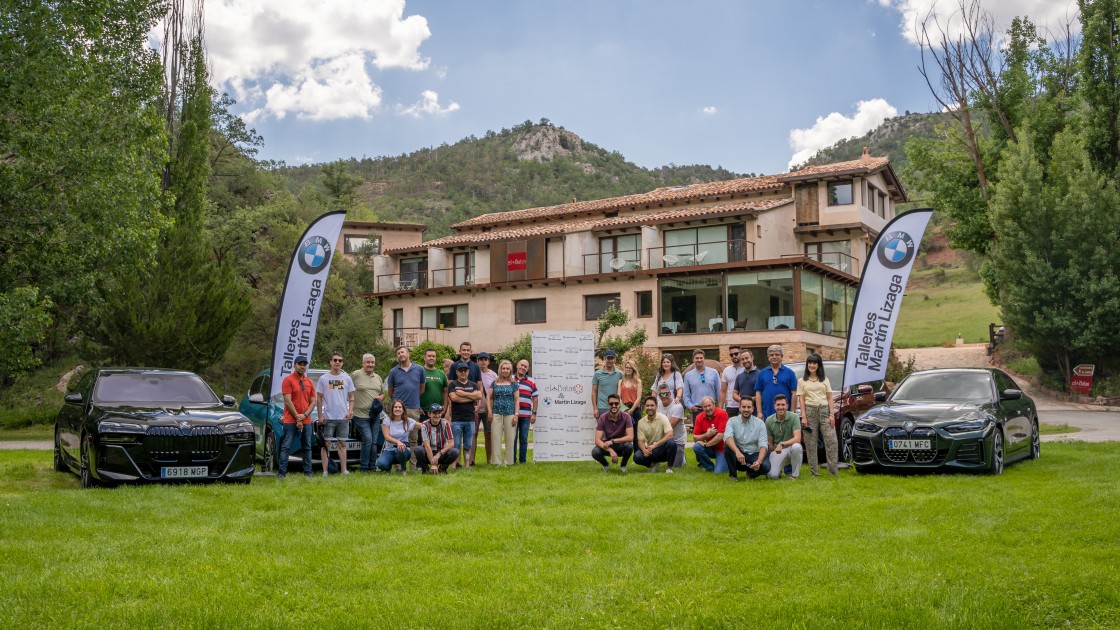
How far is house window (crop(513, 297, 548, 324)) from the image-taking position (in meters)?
45.6

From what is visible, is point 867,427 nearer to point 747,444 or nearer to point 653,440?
point 747,444

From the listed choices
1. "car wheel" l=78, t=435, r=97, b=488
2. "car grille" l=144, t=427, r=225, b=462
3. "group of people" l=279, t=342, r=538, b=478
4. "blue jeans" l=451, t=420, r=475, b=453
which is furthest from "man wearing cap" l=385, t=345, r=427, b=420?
"car wheel" l=78, t=435, r=97, b=488

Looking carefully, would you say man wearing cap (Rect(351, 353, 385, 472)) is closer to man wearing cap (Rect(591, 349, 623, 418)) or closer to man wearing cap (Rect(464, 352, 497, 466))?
man wearing cap (Rect(464, 352, 497, 466))

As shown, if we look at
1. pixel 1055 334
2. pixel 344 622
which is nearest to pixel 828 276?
pixel 1055 334

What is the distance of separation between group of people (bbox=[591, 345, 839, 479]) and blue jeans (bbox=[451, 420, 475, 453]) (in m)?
1.99

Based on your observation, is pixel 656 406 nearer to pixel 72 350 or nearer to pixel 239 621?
pixel 239 621

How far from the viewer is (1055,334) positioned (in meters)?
35.2

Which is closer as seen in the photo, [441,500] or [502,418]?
[441,500]

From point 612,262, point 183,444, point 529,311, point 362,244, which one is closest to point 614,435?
point 183,444

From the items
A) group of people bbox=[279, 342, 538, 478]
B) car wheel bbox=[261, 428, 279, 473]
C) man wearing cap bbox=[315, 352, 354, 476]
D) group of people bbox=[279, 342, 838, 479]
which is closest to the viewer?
group of people bbox=[279, 342, 838, 479]

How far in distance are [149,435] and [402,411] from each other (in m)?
3.72

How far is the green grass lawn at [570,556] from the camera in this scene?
613cm

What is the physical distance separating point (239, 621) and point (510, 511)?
172 inches

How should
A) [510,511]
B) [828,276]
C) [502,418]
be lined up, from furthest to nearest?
[828,276], [502,418], [510,511]
